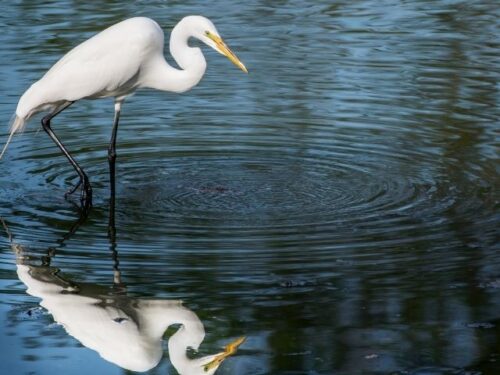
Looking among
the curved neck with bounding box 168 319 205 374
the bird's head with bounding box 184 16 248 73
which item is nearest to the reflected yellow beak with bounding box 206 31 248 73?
the bird's head with bounding box 184 16 248 73

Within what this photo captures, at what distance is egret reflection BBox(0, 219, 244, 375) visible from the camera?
5.83 meters

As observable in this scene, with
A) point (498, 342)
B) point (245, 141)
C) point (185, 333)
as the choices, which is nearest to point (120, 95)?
point (245, 141)

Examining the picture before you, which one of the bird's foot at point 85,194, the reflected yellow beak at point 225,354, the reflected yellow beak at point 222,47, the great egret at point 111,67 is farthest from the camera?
the great egret at point 111,67

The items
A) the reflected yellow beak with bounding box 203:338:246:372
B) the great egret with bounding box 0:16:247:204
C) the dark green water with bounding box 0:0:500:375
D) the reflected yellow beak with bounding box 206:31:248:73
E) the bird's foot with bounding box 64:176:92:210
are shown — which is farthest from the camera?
the great egret with bounding box 0:16:247:204

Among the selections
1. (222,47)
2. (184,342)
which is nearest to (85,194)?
(222,47)

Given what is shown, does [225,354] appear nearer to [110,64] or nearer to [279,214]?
[279,214]

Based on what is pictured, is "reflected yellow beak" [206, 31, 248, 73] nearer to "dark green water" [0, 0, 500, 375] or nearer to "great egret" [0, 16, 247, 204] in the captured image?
"great egret" [0, 16, 247, 204]

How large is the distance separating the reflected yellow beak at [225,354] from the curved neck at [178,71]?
3340 mm

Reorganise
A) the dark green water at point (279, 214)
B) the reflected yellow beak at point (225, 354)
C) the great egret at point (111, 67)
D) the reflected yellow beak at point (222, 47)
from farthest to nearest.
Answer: the great egret at point (111, 67), the reflected yellow beak at point (222, 47), the dark green water at point (279, 214), the reflected yellow beak at point (225, 354)

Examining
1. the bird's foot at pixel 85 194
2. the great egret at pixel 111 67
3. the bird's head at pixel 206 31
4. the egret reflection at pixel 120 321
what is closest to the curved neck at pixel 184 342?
the egret reflection at pixel 120 321

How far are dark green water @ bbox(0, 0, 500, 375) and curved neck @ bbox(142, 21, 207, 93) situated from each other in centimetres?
67

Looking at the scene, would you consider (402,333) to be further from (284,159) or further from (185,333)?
(284,159)

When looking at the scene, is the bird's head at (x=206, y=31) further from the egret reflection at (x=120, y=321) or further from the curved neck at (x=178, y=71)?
the egret reflection at (x=120, y=321)

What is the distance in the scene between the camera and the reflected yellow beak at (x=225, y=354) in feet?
18.9
